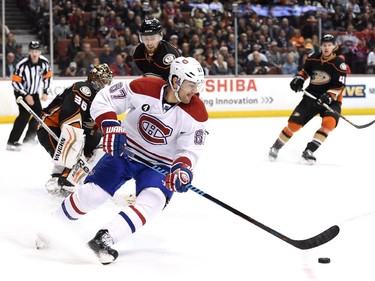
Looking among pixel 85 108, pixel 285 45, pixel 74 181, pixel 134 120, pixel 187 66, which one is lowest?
pixel 285 45

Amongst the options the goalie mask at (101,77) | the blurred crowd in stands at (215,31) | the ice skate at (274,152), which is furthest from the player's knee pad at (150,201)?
the blurred crowd in stands at (215,31)

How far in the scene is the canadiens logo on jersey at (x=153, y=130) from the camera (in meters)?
3.60

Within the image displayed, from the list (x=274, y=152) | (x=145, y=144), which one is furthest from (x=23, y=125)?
(x=145, y=144)

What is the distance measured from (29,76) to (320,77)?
281 cm

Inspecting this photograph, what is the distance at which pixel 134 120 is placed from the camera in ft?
12.0

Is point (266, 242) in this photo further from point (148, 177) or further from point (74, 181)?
point (74, 181)

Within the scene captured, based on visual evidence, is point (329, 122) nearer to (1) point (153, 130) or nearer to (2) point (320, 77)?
(2) point (320, 77)

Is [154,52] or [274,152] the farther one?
[274,152]

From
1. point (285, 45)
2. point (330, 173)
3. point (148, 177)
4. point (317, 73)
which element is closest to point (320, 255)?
point (148, 177)

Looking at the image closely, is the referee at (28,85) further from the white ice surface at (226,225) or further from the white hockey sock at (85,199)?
the white hockey sock at (85,199)

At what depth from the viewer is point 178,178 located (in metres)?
3.41

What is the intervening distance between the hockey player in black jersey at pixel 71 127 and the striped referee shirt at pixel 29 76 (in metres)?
2.61

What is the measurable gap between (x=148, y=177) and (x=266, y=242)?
78 cm

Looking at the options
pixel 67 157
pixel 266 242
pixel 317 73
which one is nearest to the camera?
pixel 266 242
